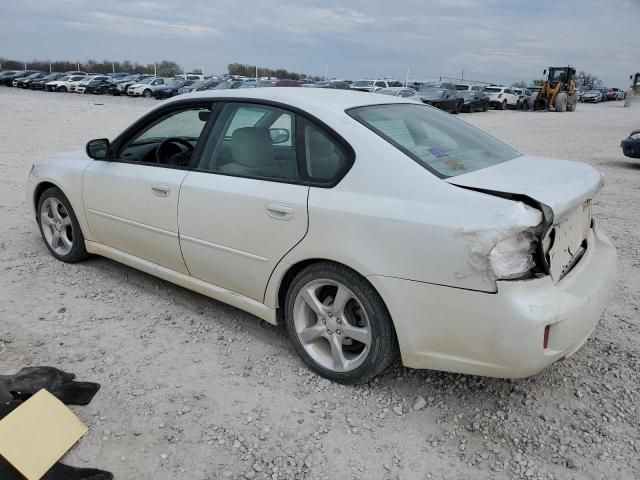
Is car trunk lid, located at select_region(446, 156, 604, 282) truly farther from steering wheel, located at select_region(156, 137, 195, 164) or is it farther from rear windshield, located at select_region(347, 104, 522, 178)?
steering wheel, located at select_region(156, 137, 195, 164)

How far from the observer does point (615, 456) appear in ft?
7.80

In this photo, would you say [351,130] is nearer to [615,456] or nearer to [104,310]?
[615,456]

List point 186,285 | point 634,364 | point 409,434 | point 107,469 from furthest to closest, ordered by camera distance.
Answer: point 186,285, point 634,364, point 409,434, point 107,469

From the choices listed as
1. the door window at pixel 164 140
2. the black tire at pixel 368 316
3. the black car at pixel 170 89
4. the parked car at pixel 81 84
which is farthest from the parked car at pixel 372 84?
the black tire at pixel 368 316

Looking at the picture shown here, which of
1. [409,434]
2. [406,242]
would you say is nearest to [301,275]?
[406,242]

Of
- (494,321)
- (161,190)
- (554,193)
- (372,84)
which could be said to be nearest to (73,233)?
(161,190)

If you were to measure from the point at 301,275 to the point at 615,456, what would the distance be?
5.61 ft

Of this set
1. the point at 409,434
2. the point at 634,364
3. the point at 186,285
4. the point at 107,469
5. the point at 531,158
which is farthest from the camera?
the point at 186,285

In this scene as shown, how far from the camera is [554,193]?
8.03 feet

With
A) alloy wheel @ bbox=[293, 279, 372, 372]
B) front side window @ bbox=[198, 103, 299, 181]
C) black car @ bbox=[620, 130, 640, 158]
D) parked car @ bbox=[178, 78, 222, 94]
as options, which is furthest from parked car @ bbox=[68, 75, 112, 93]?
alloy wheel @ bbox=[293, 279, 372, 372]

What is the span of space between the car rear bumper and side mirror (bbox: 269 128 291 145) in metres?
1.02

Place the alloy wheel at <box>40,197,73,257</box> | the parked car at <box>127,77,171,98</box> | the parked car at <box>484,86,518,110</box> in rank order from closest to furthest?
the alloy wheel at <box>40,197,73,257</box> < the parked car at <box>127,77,171,98</box> < the parked car at <box>484,86,518,110</box>

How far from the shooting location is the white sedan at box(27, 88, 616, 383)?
7.55 feet

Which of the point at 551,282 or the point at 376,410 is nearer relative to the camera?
the point at 551,282
